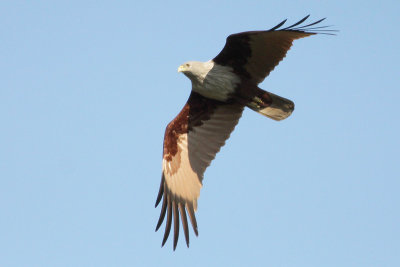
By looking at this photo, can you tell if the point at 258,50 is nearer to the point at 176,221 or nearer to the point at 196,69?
the point at 196,69

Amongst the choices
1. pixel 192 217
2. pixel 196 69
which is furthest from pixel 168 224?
pixel 196 69

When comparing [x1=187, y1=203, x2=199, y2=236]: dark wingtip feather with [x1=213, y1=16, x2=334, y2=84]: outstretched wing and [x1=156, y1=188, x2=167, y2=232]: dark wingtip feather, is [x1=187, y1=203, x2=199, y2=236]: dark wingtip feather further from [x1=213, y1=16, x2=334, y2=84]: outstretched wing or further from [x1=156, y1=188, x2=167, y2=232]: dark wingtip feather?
[x1=213, y1=16, x2=334, y2=84]: outstretched wing

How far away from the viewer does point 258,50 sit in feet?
37.2

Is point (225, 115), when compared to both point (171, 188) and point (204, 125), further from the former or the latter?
point (171, 188)

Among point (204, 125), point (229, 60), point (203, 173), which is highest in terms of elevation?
point (229, 60)

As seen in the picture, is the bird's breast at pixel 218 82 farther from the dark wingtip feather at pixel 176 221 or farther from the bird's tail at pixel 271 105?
the dark wingtip feather at pixel 176 221

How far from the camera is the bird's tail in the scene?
38.7 ft

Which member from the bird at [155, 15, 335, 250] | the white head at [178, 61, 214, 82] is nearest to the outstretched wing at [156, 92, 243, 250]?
the bird at [155, 15, 335, 250]

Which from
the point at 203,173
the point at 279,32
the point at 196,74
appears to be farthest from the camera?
the point at 203,173

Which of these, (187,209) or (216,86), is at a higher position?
(216,86)

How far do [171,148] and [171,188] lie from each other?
800 millimetres

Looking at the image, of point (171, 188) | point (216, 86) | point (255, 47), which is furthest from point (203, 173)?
point (255, 47)

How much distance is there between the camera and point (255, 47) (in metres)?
11.3

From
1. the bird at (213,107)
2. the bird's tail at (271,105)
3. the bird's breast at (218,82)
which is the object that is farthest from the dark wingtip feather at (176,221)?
the bird's tail at (271,105)
